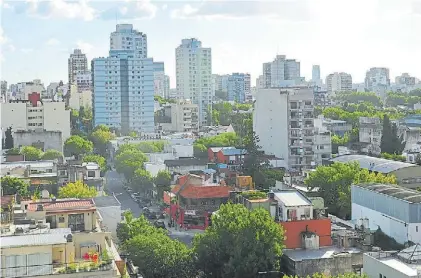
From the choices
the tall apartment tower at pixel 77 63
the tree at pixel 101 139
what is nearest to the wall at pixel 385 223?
the tree at pixel 101 139

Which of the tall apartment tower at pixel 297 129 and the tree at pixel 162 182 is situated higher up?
the tall apartment tower at pixel 297 129

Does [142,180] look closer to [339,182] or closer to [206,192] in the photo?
[206,192]

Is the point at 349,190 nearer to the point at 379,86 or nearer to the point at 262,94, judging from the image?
the point at 262,94

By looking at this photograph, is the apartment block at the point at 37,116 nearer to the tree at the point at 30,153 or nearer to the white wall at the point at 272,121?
the tree at the point at 30,153

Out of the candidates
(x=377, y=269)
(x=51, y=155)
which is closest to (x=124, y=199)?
(x=51, y=155)

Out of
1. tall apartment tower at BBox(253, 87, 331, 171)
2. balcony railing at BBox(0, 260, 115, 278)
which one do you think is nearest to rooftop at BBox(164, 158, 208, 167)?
tall apartment tower at BBox(253, 87, 331, 171)
